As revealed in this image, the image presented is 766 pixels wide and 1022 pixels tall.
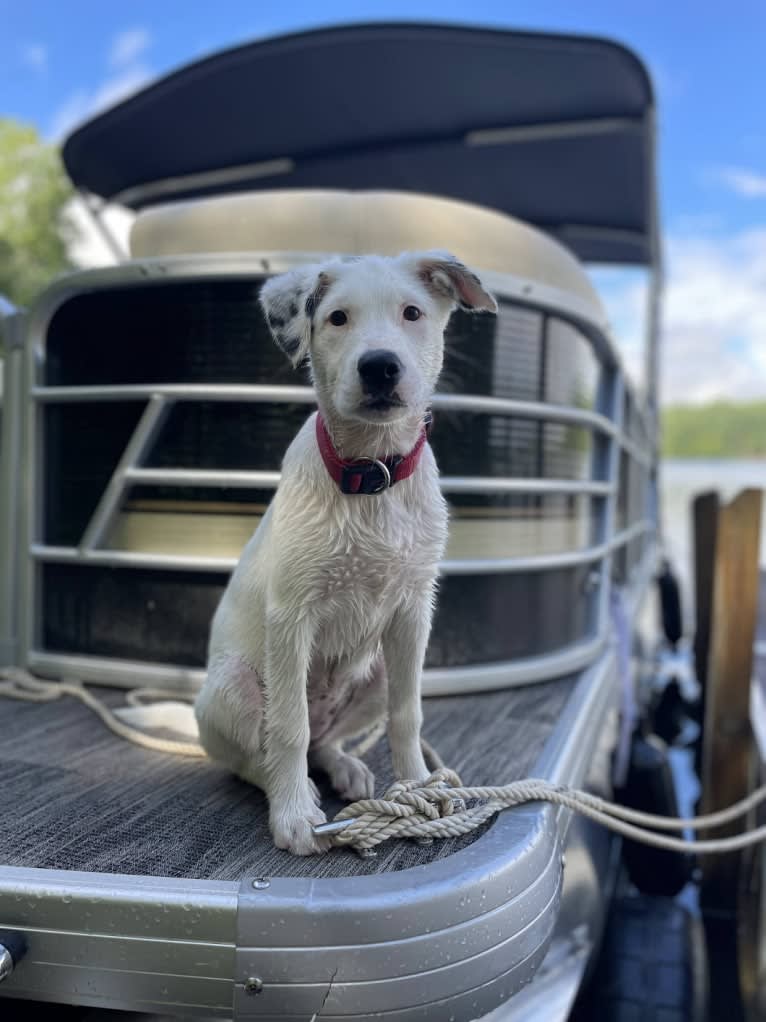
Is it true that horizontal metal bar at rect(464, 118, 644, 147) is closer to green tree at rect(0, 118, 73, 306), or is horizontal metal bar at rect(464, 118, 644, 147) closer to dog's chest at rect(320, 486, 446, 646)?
dog's chest at rect(320, 486, 446, 646)

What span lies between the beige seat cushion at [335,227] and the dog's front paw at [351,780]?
1453 millimetres

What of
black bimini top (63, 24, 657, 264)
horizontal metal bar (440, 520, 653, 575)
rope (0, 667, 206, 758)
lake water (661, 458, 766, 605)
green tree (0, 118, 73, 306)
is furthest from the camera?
green tree (0, 118, 73, 306)

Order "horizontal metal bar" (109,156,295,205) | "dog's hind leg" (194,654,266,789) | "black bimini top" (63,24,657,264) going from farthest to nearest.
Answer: "horizontal metal bar" (109,156,295,205), "black bimini top" (63,24,657,264), "dog's hind leg" (194,654,266,789)

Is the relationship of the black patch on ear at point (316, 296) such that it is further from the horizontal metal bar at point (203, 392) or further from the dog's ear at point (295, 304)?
the horizontal metal bar at point (203, 392)

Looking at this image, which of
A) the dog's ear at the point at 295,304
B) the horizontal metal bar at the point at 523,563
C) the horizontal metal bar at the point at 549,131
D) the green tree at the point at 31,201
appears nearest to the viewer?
the dog's ear at the point at 295,304

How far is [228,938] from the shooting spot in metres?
1.19

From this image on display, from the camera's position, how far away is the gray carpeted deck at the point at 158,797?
138cm

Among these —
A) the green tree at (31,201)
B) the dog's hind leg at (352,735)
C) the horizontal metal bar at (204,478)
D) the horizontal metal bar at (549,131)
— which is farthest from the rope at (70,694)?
the green tree at (31,201)

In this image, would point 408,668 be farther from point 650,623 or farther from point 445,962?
point 650,623

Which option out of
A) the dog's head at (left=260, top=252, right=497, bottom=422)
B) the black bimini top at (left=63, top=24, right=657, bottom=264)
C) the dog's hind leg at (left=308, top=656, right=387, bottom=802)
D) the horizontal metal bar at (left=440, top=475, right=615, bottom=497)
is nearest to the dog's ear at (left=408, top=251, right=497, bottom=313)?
the dog's head at (left=260, top=252, right=497, bottom=422)

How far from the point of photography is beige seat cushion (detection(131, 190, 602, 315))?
229 cm

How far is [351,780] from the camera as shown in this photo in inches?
65.2

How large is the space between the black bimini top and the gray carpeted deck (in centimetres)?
311

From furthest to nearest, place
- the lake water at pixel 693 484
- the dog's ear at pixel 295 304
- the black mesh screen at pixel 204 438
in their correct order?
the lake water at pixel 693 484
the black mesh screen at pixel 204 438
the dog's ear at pixel 295 304
